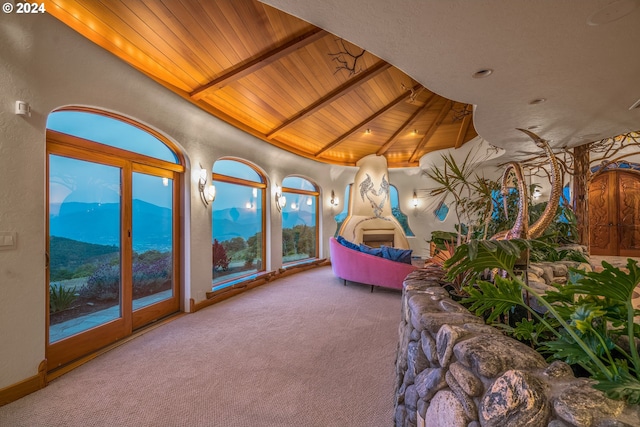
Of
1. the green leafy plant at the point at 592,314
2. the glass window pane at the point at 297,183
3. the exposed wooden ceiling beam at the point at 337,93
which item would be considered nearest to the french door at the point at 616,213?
the exposed wooden ceiling beam at the point at 337,93

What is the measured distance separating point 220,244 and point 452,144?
6.75 metres

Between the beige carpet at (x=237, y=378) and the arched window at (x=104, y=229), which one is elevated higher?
the arched window at (x=104, y=229)

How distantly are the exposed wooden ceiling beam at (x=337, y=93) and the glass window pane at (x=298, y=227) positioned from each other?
1.89 meters

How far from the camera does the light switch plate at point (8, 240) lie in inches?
77.5

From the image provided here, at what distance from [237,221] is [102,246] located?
251 cm

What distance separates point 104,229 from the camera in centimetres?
287

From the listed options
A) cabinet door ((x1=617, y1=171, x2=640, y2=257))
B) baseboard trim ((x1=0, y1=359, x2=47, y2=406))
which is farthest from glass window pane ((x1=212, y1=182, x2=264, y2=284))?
cabinet door ((x1=617, y1=171, x2=640, y2=257))

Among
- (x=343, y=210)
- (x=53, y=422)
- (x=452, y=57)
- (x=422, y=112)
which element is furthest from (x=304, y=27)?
(x=343, y=210)

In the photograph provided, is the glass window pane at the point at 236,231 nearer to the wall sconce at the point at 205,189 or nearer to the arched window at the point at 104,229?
the wall sconce at the point at 205,189

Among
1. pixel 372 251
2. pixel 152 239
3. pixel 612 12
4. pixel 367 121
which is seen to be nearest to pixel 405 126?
pixel 367 121

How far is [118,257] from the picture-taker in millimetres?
3008

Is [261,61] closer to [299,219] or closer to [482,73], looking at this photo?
[482,73]

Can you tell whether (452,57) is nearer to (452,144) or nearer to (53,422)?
(53,422)

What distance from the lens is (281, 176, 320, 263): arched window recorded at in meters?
6.71
